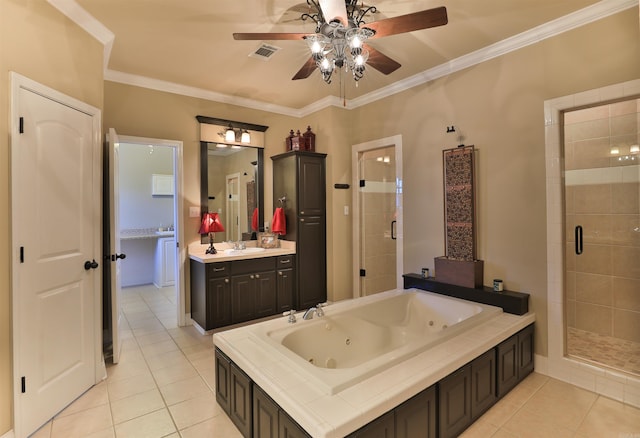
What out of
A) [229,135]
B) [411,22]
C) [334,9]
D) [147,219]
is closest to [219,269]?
[229,135]

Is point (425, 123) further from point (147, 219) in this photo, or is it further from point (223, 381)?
point (147, 219)

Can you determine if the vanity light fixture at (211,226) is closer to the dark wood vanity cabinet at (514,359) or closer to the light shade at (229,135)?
the light shade at (229,135)

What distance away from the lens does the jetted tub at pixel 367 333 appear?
1.78 m

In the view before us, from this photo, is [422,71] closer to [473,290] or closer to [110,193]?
[473,290]

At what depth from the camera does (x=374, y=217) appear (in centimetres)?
470

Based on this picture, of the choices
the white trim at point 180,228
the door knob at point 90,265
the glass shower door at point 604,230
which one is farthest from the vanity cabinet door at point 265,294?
the glass shower door at point 604,230

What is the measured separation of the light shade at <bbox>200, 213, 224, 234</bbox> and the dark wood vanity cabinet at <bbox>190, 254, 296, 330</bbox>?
0.39 meters

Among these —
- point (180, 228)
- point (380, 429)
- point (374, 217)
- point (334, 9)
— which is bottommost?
point (380, 429)

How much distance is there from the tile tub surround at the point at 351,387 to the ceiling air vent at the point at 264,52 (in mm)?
2396

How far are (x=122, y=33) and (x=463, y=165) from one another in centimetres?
324

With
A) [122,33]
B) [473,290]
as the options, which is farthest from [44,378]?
[473,290]

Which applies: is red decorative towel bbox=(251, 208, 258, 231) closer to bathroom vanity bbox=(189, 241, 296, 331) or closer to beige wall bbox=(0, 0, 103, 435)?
bathroom vanity bbox=(189, 241, 296, 331)

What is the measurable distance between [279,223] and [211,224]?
2.82 feet

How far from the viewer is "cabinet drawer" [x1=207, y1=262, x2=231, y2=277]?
11.5 feet
